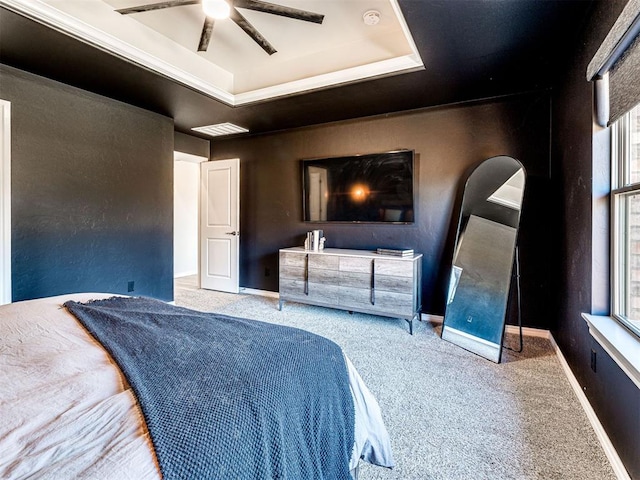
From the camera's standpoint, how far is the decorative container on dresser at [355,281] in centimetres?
327

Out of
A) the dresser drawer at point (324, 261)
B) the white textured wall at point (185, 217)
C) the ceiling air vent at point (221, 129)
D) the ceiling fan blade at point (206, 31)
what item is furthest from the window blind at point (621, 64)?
the white textured wall at point (185, 217)

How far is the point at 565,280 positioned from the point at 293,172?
3268 millimetres

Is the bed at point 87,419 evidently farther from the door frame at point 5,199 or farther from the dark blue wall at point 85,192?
the dark blue wall at point 85,192

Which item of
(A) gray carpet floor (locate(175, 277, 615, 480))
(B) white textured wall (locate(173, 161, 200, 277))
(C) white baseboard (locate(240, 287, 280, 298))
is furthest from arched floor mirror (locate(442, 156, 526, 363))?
(B) white textured wall (locate(173, 161, 200, 277))

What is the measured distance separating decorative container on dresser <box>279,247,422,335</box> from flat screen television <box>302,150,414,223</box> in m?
0.49

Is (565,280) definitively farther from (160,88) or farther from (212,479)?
(160,88)

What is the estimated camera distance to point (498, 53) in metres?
2.42

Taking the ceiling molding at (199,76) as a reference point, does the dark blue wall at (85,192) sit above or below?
below

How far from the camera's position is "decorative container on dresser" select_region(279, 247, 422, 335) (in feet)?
10.7

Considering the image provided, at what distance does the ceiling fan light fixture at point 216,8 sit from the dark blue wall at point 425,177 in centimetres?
215

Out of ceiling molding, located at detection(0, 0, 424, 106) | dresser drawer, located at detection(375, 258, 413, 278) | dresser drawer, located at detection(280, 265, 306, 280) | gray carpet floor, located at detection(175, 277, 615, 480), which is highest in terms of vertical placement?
ceiling molding, located at detection(0, 0, 424, 106)

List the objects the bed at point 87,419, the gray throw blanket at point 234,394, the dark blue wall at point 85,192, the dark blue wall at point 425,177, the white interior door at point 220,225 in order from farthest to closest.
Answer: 1. the white interior door at point 220,225
2. the dark blue wall at point 425,177
3. the dark blue wall at point 85,192
4. the gray throw blanket at point 234,394
5. the bed at point 87,419

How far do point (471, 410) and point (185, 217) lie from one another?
20.2ft

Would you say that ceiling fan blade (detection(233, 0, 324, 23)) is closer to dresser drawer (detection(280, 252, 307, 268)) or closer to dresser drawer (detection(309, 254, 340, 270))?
dresser drawer (detection(309, 254, 340, 270))
